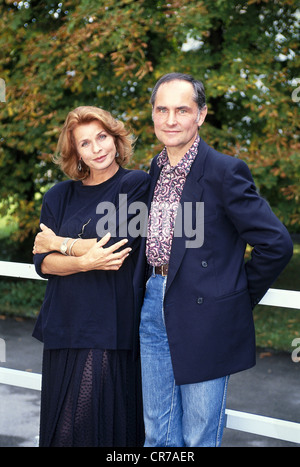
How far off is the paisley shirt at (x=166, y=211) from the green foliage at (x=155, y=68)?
4.00 m

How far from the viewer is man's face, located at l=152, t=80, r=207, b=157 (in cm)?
241

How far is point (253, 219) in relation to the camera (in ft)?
7.39

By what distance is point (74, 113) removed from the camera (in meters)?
2.61

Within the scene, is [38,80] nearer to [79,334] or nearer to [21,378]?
[21,378]

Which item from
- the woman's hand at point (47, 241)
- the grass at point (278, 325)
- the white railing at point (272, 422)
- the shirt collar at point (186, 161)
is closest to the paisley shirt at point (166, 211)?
the shirt collar at point (186, 161)

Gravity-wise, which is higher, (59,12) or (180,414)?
(59,12)

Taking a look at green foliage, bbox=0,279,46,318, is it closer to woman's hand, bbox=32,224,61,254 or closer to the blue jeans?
woman's hand, bbox=32,224,61,254

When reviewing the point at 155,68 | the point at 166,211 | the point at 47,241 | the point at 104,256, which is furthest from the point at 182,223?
the point at 155,68

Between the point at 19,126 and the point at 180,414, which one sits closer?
the point at 180,414

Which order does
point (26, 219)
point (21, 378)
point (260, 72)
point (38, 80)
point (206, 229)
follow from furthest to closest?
point (26, 219)
point (38, 80)
point (260, 72)
point (21, 378)
point (206, 229)

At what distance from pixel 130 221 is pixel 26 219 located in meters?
6.32

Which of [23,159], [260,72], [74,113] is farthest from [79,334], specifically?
[23,159]

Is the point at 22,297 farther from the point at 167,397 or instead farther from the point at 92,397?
the point at 167,397

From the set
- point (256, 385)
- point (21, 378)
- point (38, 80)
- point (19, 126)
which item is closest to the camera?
point (21, 378)
